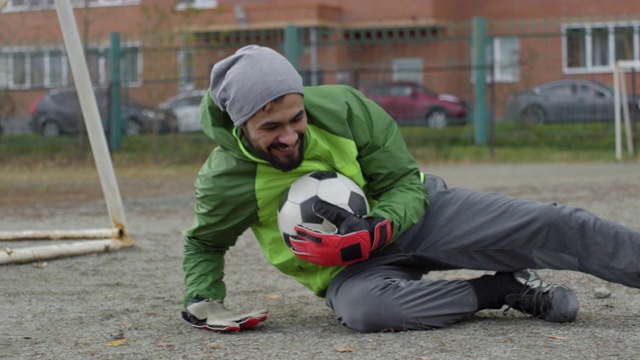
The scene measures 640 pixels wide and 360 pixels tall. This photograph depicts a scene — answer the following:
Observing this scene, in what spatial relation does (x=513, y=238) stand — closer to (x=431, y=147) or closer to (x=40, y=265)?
(x=40, y=265)

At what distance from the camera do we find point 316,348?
12.1 feet

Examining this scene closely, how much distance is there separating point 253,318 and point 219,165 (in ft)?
2.02

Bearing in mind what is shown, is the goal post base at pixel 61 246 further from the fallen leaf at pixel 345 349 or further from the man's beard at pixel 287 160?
the fallen leaf at pixel 345 349

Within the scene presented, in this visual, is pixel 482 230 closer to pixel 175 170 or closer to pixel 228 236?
pixel 228 236

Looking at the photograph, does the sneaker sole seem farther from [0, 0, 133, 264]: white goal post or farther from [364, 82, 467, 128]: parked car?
[364, 82, 467, 128]: parked car

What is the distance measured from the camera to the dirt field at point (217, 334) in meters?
3.59

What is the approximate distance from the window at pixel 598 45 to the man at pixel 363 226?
47.0 feet

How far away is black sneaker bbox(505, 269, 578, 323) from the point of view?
13.0 feet

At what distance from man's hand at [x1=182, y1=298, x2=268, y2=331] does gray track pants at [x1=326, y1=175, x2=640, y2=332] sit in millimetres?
326

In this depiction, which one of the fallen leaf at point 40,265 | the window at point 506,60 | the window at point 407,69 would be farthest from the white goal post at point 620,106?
the fallen leaf at point 40,265

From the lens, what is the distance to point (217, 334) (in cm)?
411

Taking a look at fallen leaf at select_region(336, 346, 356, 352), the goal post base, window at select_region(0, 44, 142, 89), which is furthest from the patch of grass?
fallen leaf at select_region(336, 346, 356, 352)

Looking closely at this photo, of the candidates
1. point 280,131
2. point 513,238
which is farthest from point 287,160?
point 513,238

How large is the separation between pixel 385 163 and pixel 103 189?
321 cm
